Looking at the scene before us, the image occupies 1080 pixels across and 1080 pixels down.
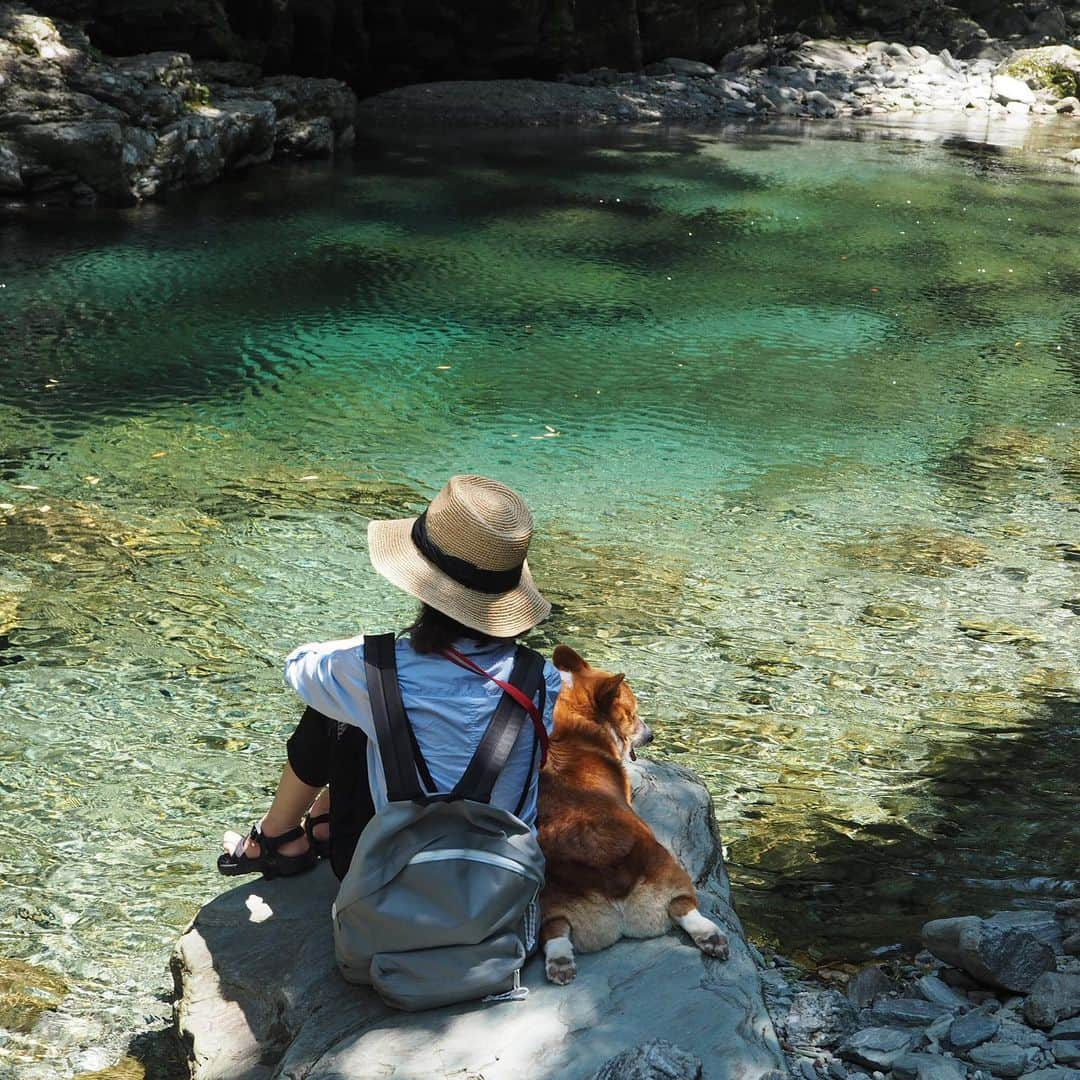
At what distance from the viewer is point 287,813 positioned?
10.8 ft

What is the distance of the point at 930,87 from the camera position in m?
35.0

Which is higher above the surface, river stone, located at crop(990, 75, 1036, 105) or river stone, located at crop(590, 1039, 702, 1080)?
river stone, located at crop(590, 1039, 702, 1080)

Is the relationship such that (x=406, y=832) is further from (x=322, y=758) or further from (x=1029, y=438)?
(x=1029, y=438)

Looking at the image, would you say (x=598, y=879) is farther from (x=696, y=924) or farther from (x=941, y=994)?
(x=941, y=994)

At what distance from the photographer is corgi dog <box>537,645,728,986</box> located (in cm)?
305

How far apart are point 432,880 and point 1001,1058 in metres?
1.40

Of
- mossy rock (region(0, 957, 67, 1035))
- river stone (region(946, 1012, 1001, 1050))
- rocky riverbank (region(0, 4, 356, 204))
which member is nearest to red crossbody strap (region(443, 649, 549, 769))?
river stone (region(946, 1012, 1001, 1050))

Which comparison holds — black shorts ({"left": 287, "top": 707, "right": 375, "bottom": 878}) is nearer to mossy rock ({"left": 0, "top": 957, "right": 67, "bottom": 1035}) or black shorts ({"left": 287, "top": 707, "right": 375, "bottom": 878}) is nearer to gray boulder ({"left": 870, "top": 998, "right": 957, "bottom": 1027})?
mossy rock ({"left": 0, "top": 957, "right": 67, "bottom": 1035})

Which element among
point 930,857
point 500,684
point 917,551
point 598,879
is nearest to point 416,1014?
point 598,879

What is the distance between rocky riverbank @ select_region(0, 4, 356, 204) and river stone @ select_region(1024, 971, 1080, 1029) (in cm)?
1423

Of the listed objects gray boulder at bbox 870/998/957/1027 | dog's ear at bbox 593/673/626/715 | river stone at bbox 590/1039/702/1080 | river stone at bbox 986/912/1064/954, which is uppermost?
dog's ear at bbox 593/673/626/715

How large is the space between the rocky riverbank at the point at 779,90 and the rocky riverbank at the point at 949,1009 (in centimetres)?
2392

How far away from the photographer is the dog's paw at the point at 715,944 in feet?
9.95

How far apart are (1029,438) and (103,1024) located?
769cm
